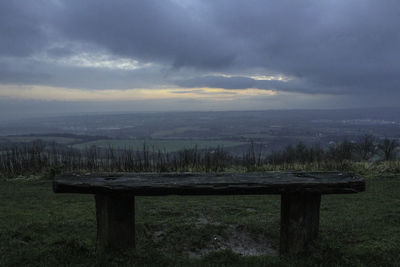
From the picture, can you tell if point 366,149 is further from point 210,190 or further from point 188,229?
point 210,190

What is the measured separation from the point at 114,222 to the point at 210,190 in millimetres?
921

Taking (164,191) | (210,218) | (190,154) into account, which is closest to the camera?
(164,191)

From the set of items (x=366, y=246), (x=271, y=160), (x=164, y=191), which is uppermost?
(x=164, y=191)

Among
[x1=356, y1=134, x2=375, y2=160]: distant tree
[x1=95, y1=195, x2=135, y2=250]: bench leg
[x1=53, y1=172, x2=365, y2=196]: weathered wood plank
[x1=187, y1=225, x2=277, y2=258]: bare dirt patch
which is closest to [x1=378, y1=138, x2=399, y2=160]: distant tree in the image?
[x1=356, y1=134, x2=375, y2=160]: distant tree

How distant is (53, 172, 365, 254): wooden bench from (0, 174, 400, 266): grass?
0.60 ft

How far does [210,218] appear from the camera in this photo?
4.37 meters

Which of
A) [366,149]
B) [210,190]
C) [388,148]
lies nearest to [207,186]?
[210,190]

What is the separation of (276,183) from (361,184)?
75 centimetres

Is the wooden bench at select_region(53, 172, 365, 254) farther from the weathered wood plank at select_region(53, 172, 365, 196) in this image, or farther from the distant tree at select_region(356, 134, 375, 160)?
the distant tree at select_region(356, 134, 375, 160)

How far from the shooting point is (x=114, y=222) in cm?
275

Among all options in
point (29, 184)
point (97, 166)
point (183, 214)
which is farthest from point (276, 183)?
point (97, 166)

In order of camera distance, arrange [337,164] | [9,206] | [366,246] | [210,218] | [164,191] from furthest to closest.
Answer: [337,164] < [9,206] < [210,218] < [366,246] < [164,191]

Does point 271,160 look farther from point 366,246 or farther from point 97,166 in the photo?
point 366,246

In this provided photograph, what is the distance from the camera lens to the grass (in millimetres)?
2605
